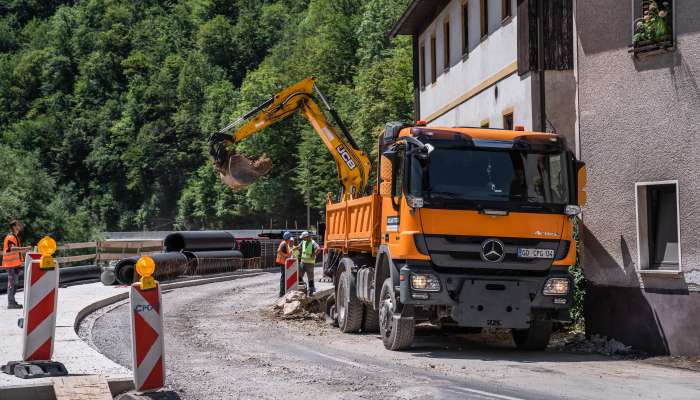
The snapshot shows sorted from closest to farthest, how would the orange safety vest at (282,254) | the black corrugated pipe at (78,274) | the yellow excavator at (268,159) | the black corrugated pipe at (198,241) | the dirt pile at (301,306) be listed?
the dirt pile at (301,306) < the yellow excavator at (268,159) < the orange safety vest at (282,254) < the black corrugated pipe at (78,274) < the black corrugated pipe at (198,241)

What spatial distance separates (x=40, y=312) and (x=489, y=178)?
6.08 meters

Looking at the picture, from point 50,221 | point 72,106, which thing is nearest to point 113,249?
point 50,221

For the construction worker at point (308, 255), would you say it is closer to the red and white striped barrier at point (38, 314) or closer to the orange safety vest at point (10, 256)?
the orange safety vest at point (10, 256)

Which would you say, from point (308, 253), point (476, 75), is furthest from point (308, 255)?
point (476, 75)

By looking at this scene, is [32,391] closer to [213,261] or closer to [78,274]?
[78,274]

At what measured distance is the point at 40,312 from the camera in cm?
1031

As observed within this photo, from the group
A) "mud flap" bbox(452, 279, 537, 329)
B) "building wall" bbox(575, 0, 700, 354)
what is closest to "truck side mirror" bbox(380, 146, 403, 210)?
"mud flap" bbox(452, 279, 537, 329)

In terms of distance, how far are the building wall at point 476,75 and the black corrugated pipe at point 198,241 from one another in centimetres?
1131

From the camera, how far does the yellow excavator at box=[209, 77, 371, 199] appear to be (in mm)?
25344

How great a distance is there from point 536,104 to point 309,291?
7255 millimetres

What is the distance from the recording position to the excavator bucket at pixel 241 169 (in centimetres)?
2603

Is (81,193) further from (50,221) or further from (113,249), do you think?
(113,249)

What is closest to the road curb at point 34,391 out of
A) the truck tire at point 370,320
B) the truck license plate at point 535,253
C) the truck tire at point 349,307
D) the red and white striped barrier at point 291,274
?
the truck license plate at point 535,253

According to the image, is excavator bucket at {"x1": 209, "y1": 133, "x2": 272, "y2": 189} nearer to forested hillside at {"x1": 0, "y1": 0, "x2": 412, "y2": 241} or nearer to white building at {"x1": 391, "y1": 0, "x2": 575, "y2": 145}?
white building at {"x1": 391, "y1": 0, "x2": 575, "y2": 145}
